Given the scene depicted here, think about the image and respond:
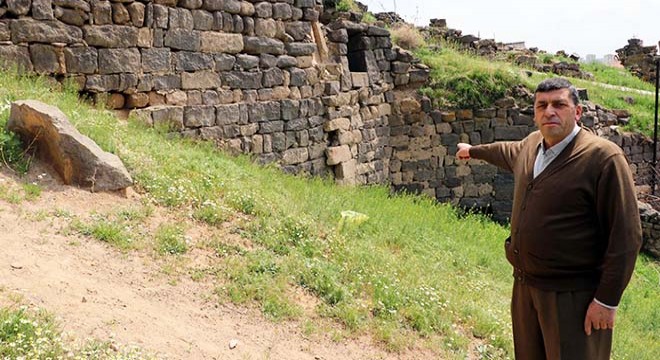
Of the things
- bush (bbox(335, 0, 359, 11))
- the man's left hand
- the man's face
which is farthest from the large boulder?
bush (bbox(335, 0, 359, 11))

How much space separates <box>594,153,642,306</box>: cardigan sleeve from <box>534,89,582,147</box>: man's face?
14.7 inches

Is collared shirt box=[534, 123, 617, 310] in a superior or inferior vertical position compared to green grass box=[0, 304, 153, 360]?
superior

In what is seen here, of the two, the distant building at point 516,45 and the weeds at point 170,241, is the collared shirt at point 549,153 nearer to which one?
the weeds at point 170,241

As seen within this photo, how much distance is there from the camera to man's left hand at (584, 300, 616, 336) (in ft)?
11.7

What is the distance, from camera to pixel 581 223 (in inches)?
145

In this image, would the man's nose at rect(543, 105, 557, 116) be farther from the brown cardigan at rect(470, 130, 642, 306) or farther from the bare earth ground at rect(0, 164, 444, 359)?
the bare earth ground at rect(0, 164, 444, 359)

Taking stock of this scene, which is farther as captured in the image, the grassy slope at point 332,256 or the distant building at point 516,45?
the distant building at point 516,45

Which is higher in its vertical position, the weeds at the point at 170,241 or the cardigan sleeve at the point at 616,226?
the cardigan sleeve at the point at 616,226

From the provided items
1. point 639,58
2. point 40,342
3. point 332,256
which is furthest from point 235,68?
point 639,58

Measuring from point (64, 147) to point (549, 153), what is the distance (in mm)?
3859

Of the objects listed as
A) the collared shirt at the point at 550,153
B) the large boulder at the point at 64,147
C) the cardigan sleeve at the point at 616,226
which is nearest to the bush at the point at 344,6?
the large boulder at the point at 64,147

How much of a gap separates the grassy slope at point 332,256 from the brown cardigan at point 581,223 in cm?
150

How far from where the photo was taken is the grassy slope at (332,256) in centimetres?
511

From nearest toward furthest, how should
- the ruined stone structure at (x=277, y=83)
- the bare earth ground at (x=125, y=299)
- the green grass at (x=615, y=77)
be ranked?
the bare earth ground at (x=125, y=299) < the ruined stone structure at (x=277, y=83) < the green grass at (x=615, y=77)
